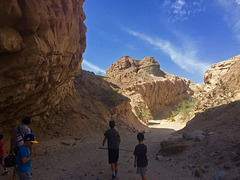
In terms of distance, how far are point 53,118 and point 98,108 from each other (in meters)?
7.11

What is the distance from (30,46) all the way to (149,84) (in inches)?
1625

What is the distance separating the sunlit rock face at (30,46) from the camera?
4.74 m

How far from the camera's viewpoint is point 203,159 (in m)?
5.18

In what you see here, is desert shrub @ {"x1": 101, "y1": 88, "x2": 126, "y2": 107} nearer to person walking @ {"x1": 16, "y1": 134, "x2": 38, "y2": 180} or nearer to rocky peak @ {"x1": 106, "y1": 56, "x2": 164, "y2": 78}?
person walking @ {"x1": 16, "y1": 134, "x2": 38, "y2": 180}

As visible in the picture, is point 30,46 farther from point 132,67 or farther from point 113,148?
point 132,67

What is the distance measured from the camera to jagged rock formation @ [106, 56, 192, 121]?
40.6 m

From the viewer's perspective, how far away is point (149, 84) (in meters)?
44.8

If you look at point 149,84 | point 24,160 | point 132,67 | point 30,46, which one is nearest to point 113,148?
point 24,160

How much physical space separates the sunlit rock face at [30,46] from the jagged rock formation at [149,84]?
90.6 ft

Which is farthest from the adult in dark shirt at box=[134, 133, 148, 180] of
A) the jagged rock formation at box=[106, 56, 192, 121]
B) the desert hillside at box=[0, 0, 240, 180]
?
the jagged rock formation at box=[106, 56, 192, 121]

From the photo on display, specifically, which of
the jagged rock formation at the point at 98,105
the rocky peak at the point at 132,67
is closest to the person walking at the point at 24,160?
the jagged rock formation at the point at 98,105

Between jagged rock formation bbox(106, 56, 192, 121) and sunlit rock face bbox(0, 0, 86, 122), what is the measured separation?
90.6ft

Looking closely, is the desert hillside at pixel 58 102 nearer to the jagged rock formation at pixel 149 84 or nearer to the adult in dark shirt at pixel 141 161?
the adult in dark shirt at pixel 141 161

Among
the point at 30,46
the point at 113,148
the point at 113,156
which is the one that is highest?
the point at 30,46
